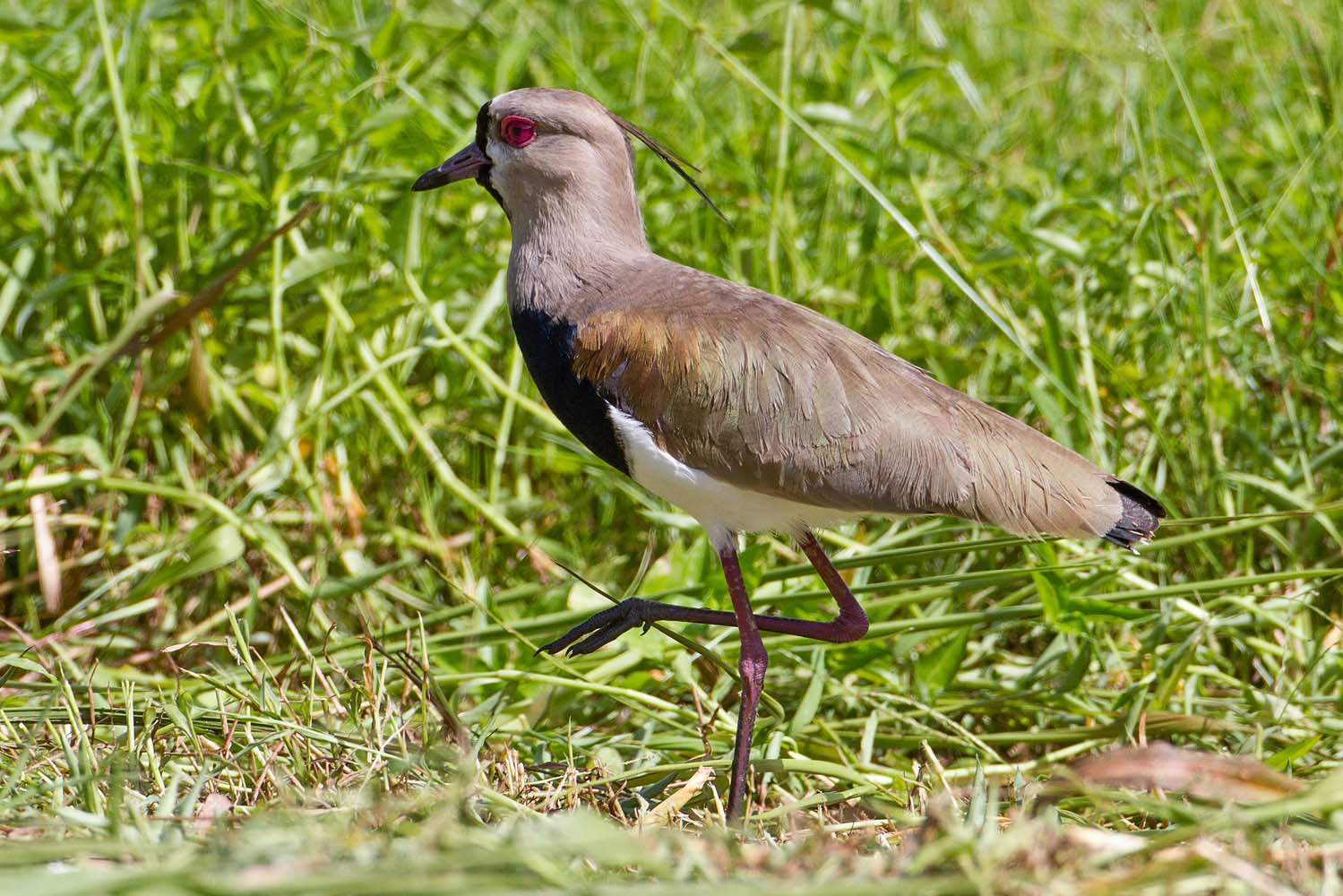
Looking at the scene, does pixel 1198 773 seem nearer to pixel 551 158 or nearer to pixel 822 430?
pixel 822 430

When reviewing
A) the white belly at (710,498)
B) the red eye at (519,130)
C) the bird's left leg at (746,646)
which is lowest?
the bird's left leg at (746,646)

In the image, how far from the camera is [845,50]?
4.61 metres

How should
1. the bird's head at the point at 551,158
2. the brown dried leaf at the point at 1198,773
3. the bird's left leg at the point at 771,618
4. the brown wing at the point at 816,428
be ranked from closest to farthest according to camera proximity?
the brown dried leaf at the point at 1198,773 < the brown wing at the point at 816,428 < the bird's left leg at the point at 771,618 < the bird's head at the point at 551,158

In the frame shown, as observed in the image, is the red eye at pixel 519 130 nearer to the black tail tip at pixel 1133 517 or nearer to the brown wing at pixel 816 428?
the brown wing at pixel 816 428

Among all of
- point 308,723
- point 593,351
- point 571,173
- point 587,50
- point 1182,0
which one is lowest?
point 308,723

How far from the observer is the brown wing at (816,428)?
2.77 metres

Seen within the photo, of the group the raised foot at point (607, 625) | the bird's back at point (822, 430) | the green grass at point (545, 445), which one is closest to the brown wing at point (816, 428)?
the bird's back at point (822, 430)

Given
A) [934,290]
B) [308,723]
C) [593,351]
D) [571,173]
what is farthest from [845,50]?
[308,723]

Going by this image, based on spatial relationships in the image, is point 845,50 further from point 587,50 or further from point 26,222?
point 26,222

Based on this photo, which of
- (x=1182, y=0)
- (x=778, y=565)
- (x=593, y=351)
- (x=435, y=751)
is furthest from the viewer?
(x=1182, y=0)

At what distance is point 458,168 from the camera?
3.22 m

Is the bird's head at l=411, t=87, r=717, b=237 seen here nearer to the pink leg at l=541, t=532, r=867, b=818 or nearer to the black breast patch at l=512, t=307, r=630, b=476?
the black breast patch at l=512, t=307, r=630, b=476

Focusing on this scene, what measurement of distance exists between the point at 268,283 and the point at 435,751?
1847 millimetres

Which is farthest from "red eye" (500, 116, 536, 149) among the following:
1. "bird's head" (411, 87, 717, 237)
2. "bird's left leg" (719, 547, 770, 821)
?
"bird's left leg" (719, 547, 770, 821)
